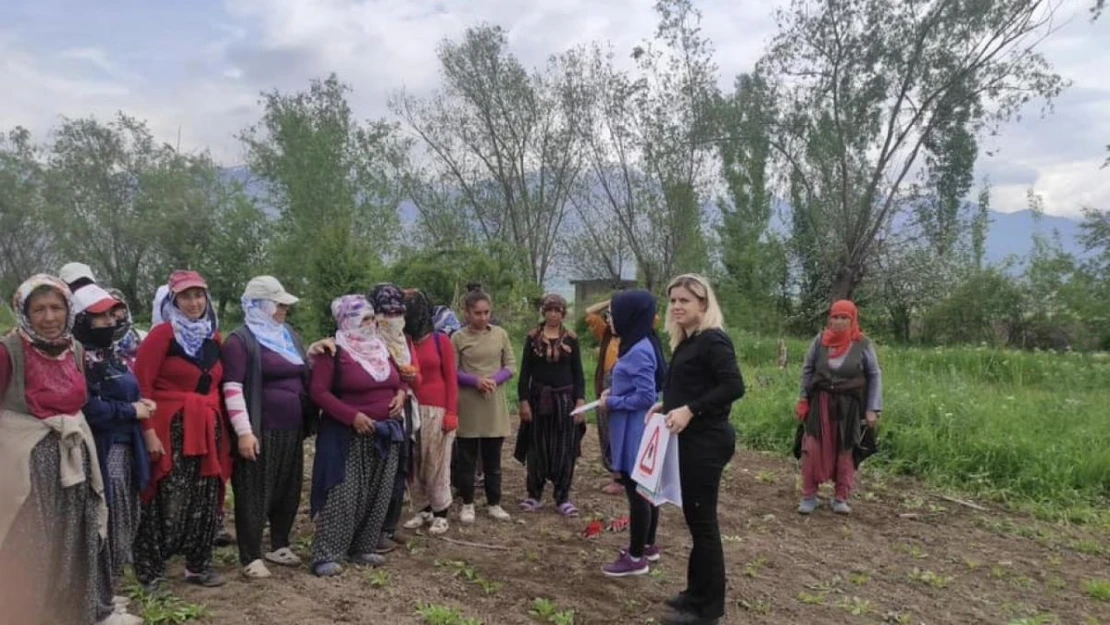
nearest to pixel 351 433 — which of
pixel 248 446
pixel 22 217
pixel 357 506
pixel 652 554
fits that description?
pixel 357 506

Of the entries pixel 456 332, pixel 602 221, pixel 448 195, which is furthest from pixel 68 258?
pixel 456 332

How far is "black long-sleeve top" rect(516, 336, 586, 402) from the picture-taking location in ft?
17.8

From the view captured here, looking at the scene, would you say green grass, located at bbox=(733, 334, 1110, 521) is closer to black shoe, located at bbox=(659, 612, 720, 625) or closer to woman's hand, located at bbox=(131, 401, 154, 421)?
black shoe, located at bbox=(659, 612, 720, 625)

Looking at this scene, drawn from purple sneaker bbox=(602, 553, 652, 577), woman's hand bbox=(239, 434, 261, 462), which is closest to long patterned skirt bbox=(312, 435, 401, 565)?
woman's hand bbox=(239, 434, 261, 462)

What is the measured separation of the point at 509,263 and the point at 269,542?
11.3 meters

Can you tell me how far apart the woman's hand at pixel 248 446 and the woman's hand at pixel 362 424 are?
479mm

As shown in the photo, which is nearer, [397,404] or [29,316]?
[29,316]

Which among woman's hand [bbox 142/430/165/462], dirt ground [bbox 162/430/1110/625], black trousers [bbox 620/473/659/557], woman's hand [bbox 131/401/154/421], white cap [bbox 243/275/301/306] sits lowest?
dirt ground [bbox 162/430/1110/625]

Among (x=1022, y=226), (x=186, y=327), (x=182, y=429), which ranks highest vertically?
(x=1022, y=226)

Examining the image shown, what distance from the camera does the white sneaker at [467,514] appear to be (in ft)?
16.9

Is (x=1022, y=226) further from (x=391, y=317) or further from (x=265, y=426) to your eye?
(x=265, y=426)

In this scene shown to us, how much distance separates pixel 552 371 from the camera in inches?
213

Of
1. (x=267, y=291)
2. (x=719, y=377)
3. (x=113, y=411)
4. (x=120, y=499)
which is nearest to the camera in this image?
(x=113, y=411)

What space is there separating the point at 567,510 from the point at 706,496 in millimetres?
2083
